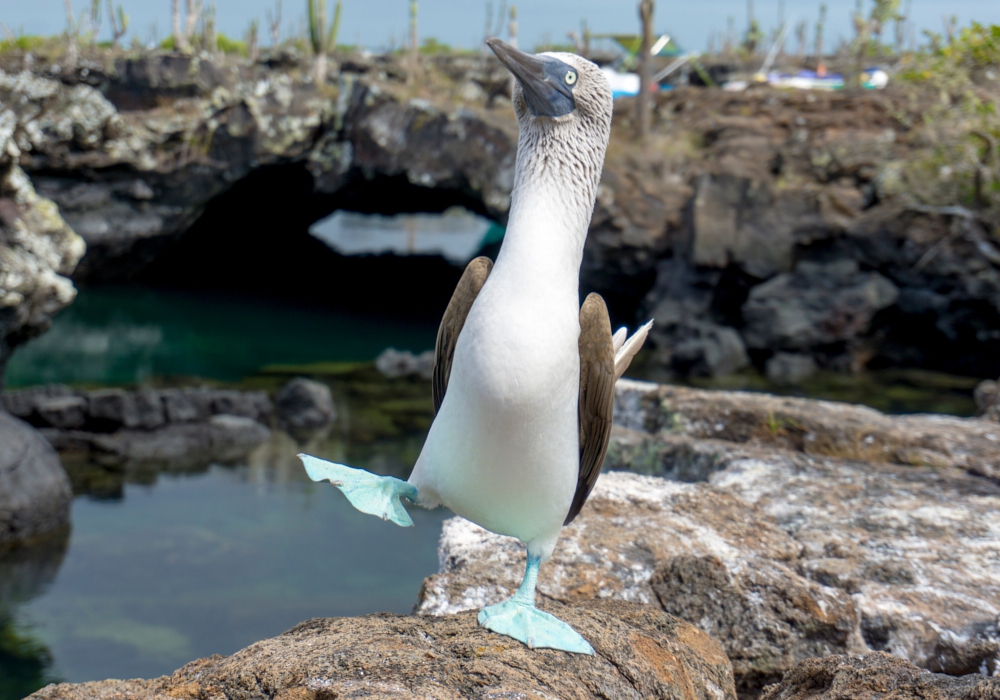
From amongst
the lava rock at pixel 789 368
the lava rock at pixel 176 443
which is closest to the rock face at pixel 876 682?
the lava rock at pixel 176 443

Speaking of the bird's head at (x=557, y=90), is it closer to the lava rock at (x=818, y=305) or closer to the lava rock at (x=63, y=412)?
the lava rock at (x=63, y=412)

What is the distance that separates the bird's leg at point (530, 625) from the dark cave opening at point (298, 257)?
1563 cm

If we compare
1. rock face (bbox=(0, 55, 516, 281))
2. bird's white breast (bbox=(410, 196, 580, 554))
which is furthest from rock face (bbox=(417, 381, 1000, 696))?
rock face (bbox=(0, 55, 516, 281))

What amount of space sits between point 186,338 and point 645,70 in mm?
10445

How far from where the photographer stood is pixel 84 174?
1461cm

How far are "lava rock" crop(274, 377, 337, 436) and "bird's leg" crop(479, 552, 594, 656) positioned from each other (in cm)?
870

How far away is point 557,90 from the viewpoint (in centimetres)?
222

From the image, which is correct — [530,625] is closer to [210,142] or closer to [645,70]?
[210,142]

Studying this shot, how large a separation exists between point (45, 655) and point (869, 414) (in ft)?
19.5

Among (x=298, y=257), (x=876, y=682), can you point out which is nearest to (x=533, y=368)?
(x=876, y=682)

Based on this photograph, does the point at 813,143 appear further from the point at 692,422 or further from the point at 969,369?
the point at 692,422

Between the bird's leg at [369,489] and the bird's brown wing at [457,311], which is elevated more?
the bird's brown wing at [457,311]

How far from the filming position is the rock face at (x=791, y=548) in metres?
2.78

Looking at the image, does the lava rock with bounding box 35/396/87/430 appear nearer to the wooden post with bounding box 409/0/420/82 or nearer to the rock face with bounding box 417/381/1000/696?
the rock face with bounding box 417/381/1000/696
